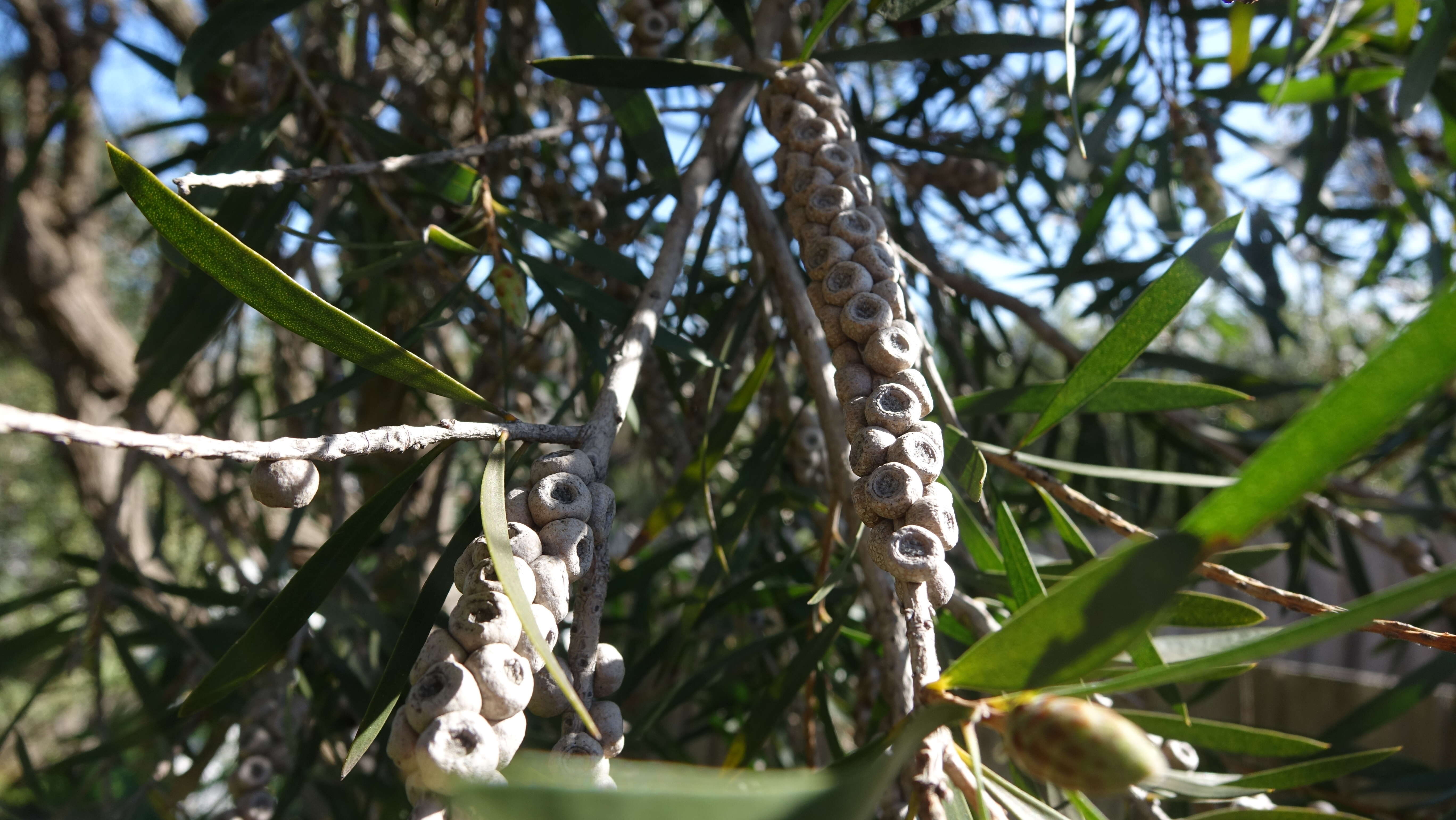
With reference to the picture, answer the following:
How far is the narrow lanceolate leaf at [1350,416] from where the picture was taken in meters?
0.20

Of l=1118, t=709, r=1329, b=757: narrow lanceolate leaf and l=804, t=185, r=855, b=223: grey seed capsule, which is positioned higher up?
l=804, t=185, r=855, b=223: grey seed capsule

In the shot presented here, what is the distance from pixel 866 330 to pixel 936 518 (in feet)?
0.33

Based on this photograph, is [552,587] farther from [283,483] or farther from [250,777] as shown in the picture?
[250,777]

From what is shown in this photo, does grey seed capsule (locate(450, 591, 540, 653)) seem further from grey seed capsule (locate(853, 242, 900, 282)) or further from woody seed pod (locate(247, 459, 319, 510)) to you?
grey seed capsule (locate(853, 242, 900, 282))

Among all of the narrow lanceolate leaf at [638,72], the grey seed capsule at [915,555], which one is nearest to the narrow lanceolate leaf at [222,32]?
the narrow lanceolate leaf at [638,72]

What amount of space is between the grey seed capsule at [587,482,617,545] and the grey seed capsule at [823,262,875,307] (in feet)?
0.45

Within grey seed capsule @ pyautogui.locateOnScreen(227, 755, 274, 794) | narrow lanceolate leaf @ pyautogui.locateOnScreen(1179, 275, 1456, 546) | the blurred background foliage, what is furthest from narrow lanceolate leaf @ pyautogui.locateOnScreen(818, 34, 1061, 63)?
grey seed capsule @ pyautogui.locateOnScreen(227, 755, 274, 794)

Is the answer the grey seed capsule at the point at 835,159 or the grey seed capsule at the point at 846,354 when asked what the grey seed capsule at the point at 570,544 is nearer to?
the grey seed capsule at the point at 846,354

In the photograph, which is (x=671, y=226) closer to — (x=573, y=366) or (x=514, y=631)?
(x=514, y=631)

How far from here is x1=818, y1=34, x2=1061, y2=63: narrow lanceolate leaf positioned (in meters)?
0.56

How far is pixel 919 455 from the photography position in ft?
1.05

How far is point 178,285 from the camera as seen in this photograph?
0.63 metres

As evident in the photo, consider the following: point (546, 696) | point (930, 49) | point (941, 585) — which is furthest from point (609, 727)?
point (930, 49)

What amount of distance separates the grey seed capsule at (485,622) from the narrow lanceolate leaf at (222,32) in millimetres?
477
